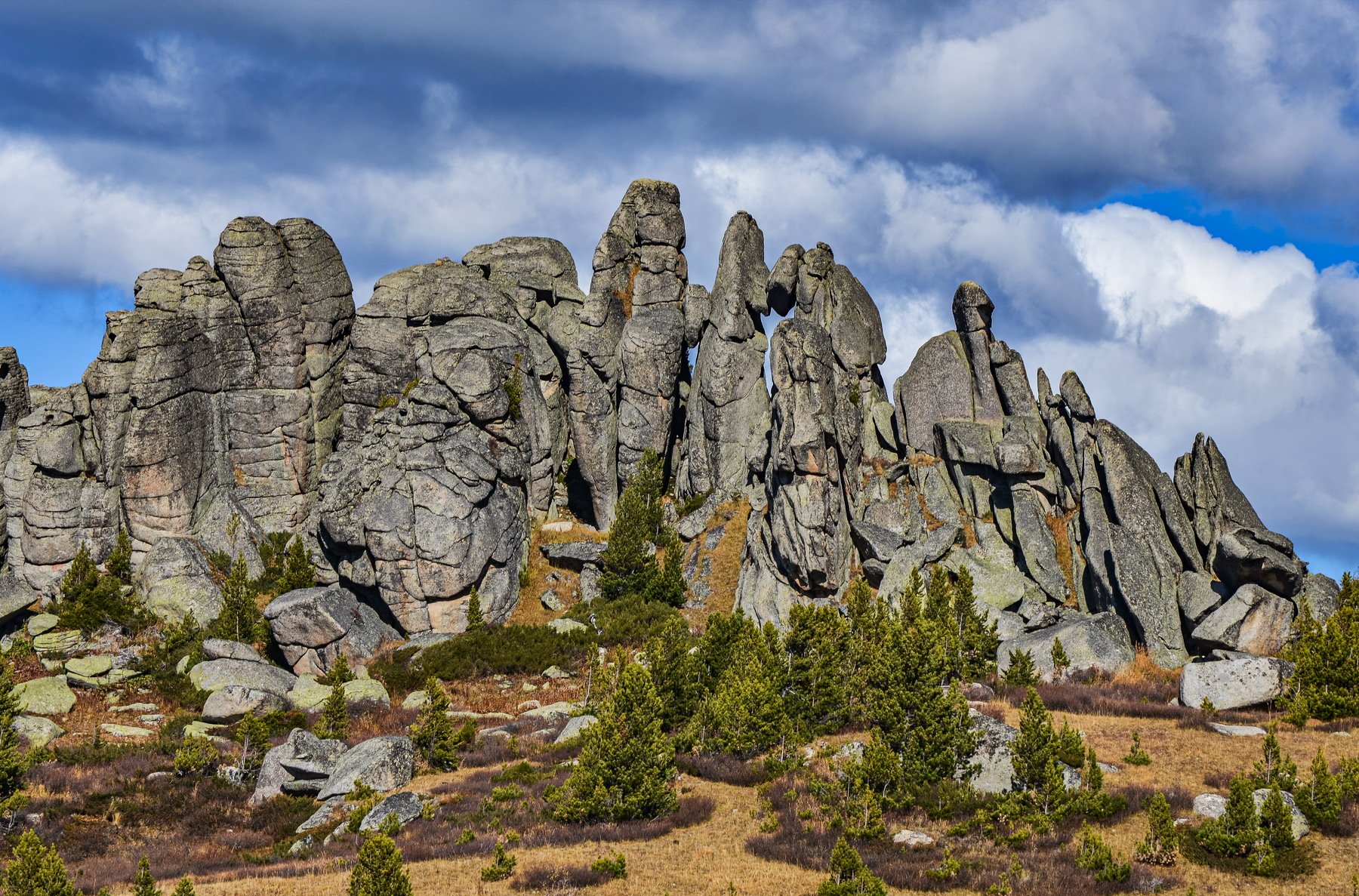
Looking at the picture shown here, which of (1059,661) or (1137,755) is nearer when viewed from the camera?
(1137,755)

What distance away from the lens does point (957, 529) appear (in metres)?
59.0

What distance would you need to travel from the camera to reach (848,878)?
23.7 metres

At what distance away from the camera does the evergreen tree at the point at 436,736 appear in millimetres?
37094

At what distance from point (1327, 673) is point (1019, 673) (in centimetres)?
1092

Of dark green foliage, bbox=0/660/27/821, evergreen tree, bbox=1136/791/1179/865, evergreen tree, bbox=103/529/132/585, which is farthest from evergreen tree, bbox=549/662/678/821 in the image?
evergreen tree, bbox=103/529/132/585

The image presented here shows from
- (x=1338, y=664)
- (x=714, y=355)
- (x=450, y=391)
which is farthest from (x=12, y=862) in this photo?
(x=714, y=355)

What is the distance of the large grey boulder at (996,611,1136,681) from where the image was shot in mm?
45562

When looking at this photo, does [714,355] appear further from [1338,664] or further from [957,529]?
[1338,664]

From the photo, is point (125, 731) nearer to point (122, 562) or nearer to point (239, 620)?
point (239, 620)

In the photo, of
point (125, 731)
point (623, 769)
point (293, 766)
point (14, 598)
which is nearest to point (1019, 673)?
point (623, 769)

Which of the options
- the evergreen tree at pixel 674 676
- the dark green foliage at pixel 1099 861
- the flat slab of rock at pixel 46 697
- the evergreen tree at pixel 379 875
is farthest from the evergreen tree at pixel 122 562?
the dark green foliage at pixel 1099 861

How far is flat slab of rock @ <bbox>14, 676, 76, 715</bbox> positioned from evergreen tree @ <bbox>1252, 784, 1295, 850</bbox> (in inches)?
1851

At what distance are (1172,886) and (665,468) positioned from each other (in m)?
55.1

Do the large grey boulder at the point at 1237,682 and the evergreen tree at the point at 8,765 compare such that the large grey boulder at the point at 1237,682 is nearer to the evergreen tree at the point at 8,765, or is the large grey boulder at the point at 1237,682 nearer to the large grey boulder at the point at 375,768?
the large grey boulder at the point at 375,768
